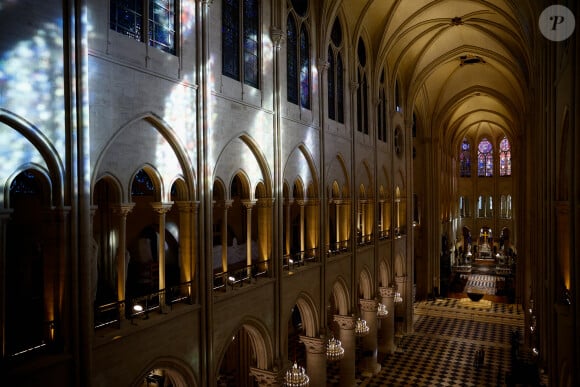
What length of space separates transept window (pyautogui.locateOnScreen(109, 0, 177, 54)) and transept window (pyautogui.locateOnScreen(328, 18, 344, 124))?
29.4 feet

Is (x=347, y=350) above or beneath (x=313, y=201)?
beneath

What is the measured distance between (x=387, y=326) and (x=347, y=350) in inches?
263

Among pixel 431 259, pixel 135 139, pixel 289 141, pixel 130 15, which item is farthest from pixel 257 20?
pixel 431 259

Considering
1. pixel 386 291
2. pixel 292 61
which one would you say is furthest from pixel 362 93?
pixel 386 291

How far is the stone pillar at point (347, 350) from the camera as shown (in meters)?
18.1

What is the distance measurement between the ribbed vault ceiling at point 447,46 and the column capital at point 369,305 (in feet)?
39.7

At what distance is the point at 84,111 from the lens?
7488 mm

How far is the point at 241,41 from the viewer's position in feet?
40.0

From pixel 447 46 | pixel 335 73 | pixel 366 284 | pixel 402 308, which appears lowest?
pixel 402 308

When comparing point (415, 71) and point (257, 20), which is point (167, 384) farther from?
point (415, 71)

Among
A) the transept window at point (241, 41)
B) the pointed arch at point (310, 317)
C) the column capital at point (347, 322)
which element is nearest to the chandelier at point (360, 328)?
the column capital at point (347, 322)

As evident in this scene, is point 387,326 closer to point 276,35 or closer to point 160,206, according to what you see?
point 276,35

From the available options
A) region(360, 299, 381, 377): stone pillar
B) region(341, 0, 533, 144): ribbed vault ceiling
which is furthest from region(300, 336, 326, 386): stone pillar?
region(341, 0, 533, 144): ribbed vault ceiling

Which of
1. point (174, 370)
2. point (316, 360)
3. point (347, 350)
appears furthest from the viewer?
point (347, 350)
